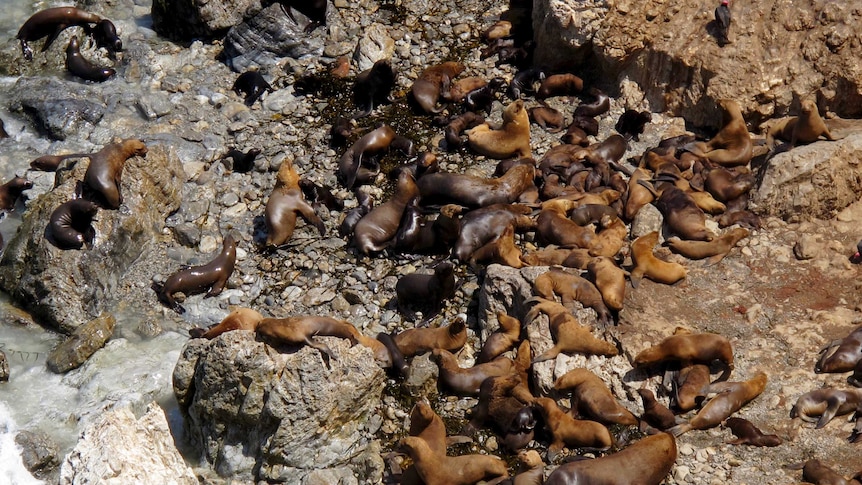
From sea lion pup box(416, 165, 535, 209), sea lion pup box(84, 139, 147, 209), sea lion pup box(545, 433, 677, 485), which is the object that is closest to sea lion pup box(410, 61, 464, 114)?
sea lion pup box(416, 165, 535, 209)

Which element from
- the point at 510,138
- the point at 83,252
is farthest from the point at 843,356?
the point at 83,252

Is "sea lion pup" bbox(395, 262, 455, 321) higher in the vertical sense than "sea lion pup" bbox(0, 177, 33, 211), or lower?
higher

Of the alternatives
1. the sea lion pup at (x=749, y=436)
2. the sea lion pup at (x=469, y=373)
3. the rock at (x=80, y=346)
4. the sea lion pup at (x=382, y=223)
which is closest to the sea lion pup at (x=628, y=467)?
the sea lion pup at (x=749, y=436)

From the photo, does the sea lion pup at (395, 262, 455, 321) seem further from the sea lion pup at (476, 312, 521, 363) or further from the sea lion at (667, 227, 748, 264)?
the sea lion at (667, 227, 748, 264)

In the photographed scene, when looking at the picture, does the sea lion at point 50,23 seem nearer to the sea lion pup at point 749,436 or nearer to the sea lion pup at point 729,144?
the sea lion pup at point 729,144

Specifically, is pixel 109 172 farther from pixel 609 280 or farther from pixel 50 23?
pixel 609 280

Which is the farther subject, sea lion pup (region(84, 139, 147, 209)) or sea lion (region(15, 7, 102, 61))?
sea lion (region(15, 7, 102, 61))
